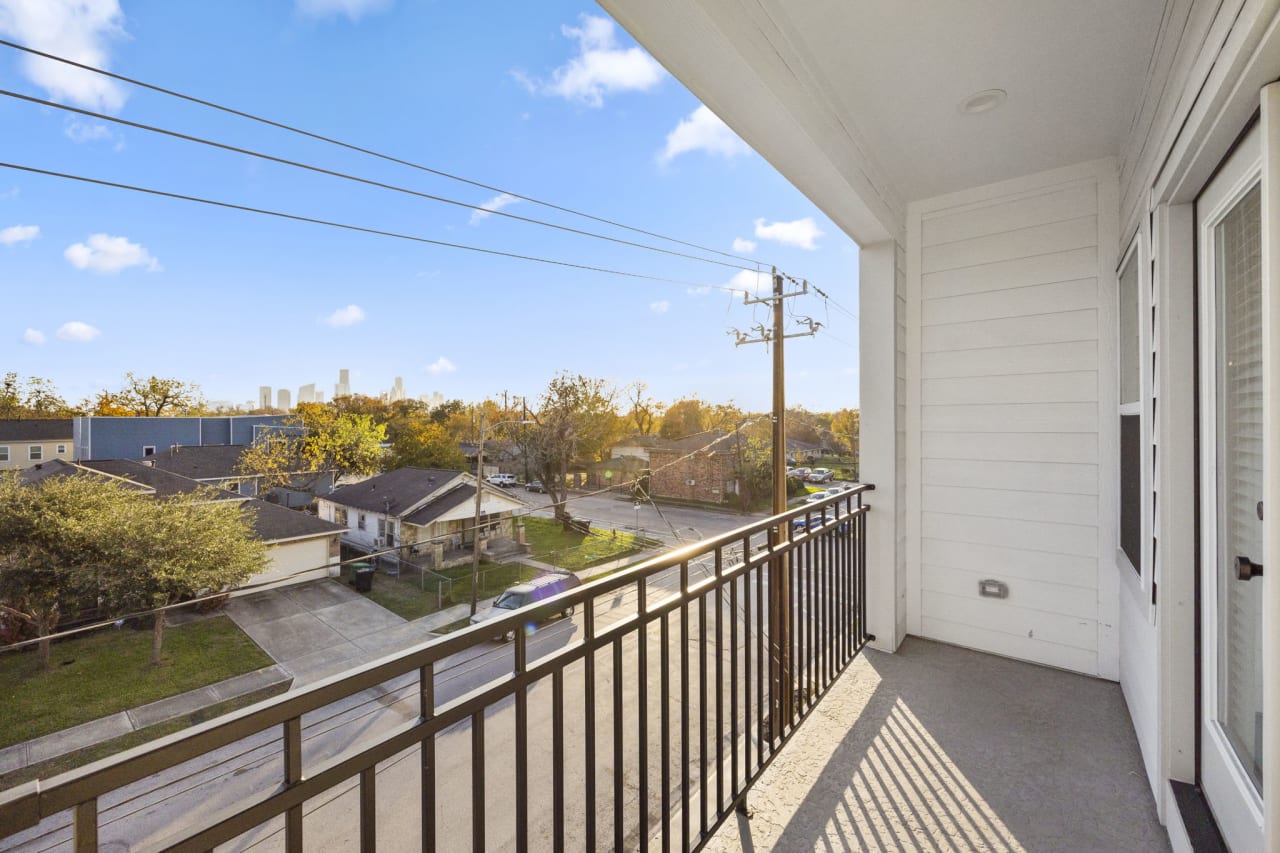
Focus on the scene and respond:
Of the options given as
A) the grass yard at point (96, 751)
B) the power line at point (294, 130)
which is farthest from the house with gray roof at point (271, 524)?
the power line at point (294, 130)

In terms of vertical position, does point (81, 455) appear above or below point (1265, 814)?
above

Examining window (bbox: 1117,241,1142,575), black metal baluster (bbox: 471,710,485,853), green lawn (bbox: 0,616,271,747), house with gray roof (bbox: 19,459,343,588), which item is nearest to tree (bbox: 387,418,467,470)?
house with gray roof (bbox: 19,459,343,588)

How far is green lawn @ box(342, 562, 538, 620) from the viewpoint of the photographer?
1.86m

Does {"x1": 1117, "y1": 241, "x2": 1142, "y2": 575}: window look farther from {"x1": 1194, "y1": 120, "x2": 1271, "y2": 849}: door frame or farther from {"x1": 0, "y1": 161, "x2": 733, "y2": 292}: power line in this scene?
{"x1": 0, "y1": 161, "x2": 733, "y2": 292}: power line

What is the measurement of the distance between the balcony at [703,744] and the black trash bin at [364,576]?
592mm

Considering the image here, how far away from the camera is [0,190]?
1364 millimetres

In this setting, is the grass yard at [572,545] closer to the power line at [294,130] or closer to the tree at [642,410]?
the tree at [642,410]

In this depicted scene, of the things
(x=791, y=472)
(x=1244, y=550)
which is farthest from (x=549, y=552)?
(x=791, y=472)

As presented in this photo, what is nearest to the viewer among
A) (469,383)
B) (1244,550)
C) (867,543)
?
(1244,550)

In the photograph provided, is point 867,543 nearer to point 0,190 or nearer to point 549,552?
point 549,552

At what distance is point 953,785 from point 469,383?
8.66 feet

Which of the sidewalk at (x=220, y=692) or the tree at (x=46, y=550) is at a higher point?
the tree at (x=46, y=550)

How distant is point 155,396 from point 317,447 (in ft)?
1.49

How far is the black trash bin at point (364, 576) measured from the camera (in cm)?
181
